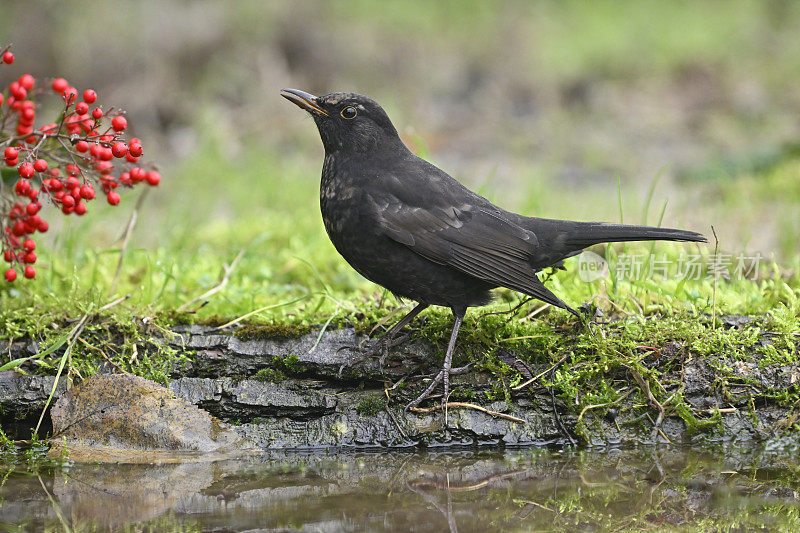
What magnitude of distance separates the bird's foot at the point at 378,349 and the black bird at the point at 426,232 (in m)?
0.03

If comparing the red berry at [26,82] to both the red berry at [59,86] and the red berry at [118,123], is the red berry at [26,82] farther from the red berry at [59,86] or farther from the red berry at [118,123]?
the red berry at [118,123]

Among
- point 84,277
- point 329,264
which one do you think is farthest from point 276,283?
point 84,277

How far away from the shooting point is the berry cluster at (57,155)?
10.9 feet

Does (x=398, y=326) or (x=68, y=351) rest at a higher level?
(x=398, y=326)

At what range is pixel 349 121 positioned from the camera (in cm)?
401

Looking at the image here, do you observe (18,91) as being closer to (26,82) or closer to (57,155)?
(26,82)

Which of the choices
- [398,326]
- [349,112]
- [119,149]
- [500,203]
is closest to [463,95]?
[500,203]

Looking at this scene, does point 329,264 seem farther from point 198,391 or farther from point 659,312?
point 659,312

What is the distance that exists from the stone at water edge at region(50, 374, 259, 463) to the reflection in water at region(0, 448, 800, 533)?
0.14 metres

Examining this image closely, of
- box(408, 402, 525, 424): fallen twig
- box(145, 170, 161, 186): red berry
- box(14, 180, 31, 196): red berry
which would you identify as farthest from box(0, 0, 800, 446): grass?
box(14, 180, 31, 196): red berry

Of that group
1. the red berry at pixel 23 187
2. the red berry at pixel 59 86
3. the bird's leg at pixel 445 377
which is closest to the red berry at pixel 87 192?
the red berry at pixel 23 187

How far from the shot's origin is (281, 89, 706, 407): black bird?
11.8 ft

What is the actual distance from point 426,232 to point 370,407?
0.87 metres

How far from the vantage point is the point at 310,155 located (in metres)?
10.3
